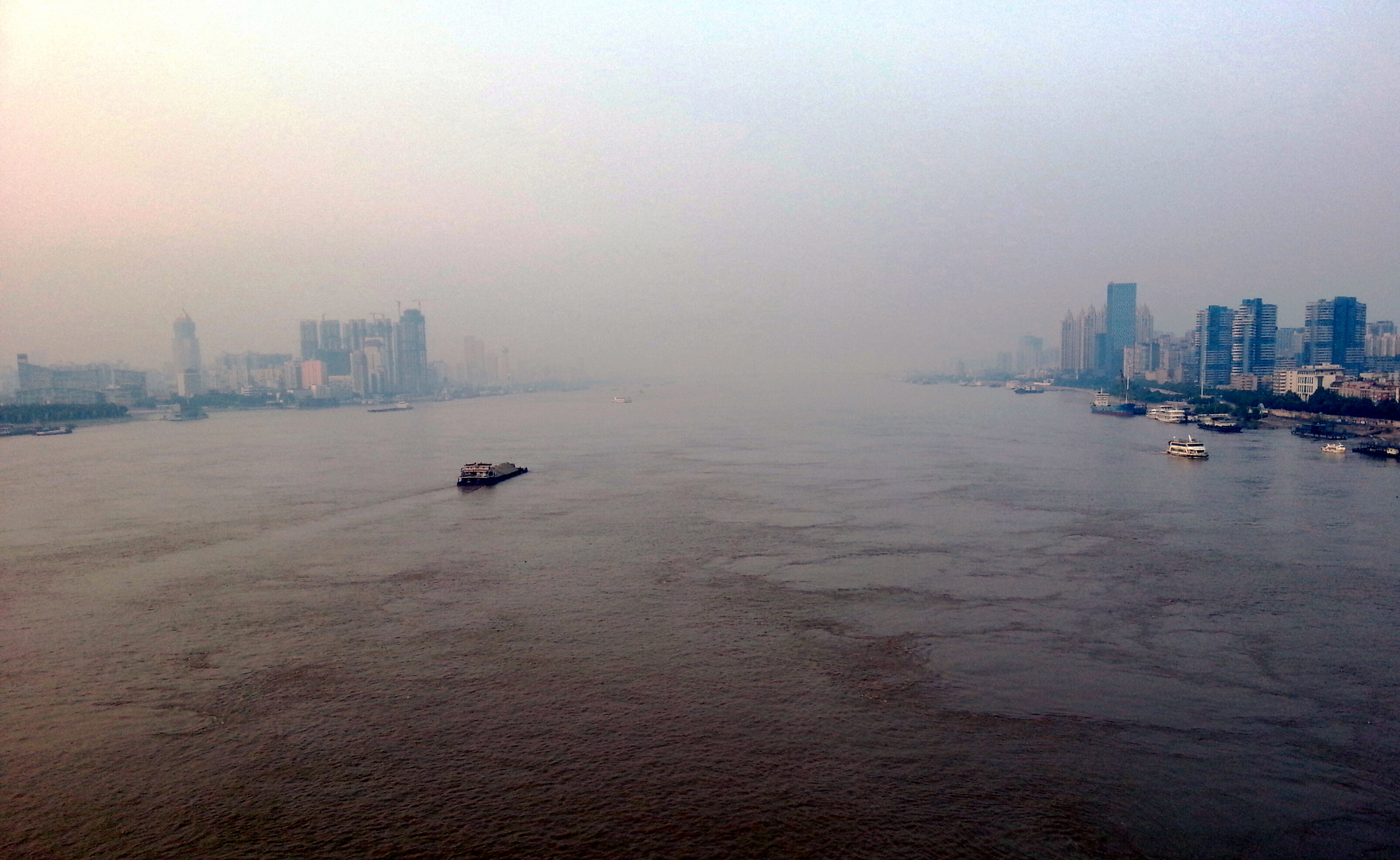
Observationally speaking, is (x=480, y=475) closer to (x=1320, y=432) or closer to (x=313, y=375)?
(x=1320, y=432)

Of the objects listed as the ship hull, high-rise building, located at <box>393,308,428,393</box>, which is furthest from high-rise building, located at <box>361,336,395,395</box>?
the ship hull

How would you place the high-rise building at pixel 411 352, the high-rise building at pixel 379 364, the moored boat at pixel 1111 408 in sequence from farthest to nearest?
the high-rise building at pixel 411 352 < the high-rise building at pixel 379 364 < the moored boat at pixel 1111 408

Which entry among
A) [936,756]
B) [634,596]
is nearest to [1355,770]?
[936,756]

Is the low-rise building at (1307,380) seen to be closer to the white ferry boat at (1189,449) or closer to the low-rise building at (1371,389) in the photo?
the low-rise building at (1371,389)

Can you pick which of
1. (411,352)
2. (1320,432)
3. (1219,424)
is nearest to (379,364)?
(411,352)

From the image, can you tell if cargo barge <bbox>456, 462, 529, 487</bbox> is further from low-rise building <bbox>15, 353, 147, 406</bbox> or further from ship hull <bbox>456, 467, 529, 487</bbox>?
low-rise building <bbox>15, 353, 147, 406</bbox>

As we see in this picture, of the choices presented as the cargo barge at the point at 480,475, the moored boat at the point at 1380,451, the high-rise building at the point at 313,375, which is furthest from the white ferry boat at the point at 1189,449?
the high-rise building at the point at 313,375
